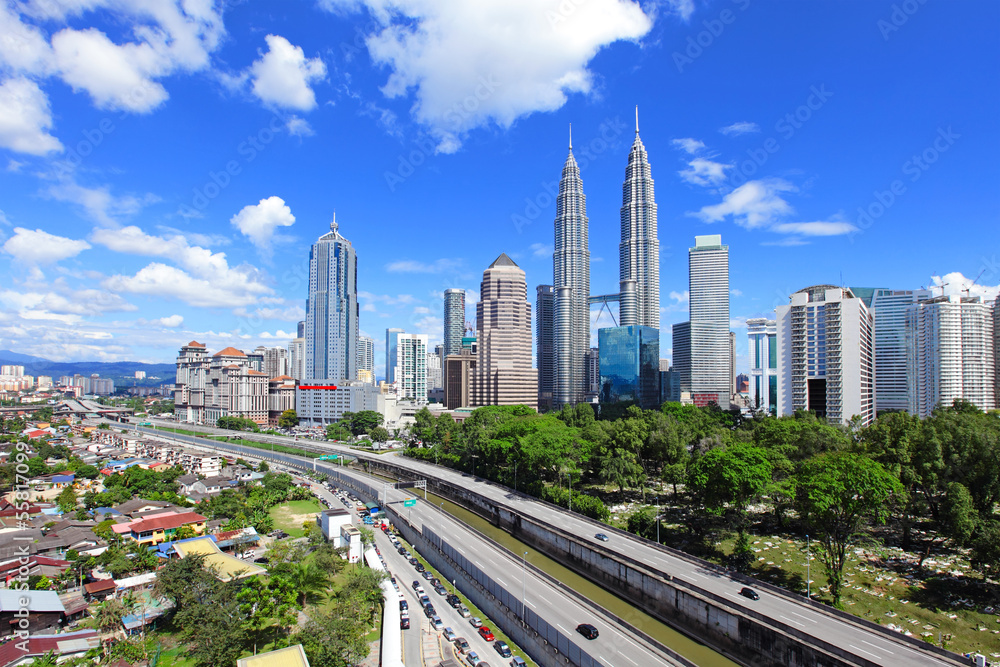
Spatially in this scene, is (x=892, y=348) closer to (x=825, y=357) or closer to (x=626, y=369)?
(x=825, y=357)

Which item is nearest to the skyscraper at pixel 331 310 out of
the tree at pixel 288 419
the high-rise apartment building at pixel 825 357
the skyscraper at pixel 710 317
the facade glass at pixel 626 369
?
the tree at pixel 288 419

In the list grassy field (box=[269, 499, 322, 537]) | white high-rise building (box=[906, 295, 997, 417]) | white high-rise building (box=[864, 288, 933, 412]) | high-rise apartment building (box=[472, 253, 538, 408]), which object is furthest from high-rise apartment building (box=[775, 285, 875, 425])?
grassy field (box=[269, 499, 322, 537])

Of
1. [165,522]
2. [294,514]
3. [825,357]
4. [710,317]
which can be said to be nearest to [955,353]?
[825,357]

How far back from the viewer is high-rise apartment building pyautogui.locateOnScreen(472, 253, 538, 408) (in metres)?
130

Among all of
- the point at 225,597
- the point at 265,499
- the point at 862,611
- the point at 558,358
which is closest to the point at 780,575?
the point at 862,611

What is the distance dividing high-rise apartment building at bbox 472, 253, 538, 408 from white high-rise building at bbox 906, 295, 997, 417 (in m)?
81.6

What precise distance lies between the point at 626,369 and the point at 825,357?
64106 millimetres

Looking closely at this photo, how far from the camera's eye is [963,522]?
2959cm

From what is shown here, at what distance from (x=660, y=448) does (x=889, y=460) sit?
1870 cm

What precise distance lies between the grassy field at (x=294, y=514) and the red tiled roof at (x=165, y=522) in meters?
6.90

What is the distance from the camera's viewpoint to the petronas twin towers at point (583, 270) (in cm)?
15988

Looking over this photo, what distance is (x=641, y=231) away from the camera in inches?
7643

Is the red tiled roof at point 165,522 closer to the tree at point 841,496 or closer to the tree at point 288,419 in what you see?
the tree at point 841,496

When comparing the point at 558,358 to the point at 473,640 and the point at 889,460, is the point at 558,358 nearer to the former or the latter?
the point at 889,460
